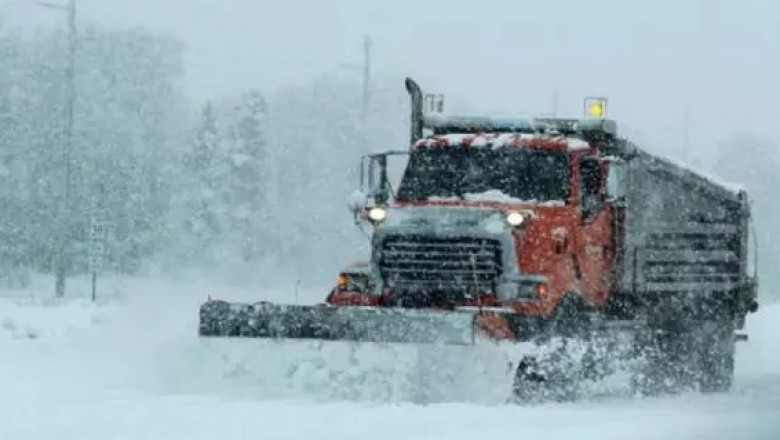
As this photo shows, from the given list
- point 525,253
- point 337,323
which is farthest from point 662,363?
point 337,323

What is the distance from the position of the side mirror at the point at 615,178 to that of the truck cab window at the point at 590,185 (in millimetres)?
99

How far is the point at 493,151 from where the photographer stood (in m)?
14.0

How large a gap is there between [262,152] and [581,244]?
59570mm

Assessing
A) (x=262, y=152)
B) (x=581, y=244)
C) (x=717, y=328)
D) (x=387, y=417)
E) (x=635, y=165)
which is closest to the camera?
(x=387, y=417)

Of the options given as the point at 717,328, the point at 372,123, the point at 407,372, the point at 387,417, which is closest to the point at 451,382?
the point at 407,372

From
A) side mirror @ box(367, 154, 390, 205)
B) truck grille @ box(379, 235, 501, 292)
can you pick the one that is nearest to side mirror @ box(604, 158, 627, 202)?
truck grille @ box(379, 235, 501, 292)

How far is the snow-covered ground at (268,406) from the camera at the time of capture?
9875 millimetres

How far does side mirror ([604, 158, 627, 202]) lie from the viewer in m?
13.8

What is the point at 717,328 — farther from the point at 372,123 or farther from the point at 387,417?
the point at 372,123

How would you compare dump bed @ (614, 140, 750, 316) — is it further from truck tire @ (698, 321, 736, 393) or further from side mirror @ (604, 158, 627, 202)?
truck tire @ (698, 321, 736, 393)

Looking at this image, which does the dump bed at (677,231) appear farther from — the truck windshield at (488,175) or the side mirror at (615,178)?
the truck windshield at (488,175)

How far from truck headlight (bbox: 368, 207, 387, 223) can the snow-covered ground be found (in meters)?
1.77

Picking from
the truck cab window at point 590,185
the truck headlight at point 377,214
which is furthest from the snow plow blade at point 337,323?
the truck cab window at point 590,185

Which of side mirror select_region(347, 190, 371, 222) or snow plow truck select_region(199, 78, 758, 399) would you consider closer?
snow plow truck select_region(199, 78, 758, 399)
